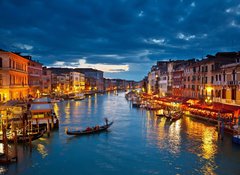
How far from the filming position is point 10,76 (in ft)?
129

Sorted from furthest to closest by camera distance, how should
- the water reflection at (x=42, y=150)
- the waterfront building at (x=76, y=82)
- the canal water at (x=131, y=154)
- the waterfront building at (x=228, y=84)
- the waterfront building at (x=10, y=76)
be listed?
1. the waterfront building at (x=76, y=82)
2. the waterfront building at (x=10, y=76)
3. the waterfront building at (x=228, y=84)
4. the water reflection at (x=42, y=150)
5. the canal water at (x=131, y=154)

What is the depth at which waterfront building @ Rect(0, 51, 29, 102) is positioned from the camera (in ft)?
123

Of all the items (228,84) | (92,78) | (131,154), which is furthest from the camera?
(92,78)

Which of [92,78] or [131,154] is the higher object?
[92,78]

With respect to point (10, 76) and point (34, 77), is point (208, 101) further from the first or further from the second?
point (34, 77)

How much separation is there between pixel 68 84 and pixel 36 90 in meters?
56.9

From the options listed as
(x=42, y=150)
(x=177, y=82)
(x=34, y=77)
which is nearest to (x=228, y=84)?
(x=42, y=150)

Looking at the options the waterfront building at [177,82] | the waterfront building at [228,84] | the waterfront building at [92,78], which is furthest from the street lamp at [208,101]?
the waterfront building at [92,78]

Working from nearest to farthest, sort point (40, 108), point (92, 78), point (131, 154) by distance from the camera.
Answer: point (131, 154) → point (40, 108) → point (92, 78)

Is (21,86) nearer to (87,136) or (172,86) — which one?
(87,136)

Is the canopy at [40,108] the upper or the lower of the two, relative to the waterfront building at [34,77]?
lower

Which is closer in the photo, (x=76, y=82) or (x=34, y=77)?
(x=34, y=77)

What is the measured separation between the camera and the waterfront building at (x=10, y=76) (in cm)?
3756

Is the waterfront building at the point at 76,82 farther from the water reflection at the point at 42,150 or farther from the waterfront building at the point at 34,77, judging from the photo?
the water reflection at the point at 42,150
